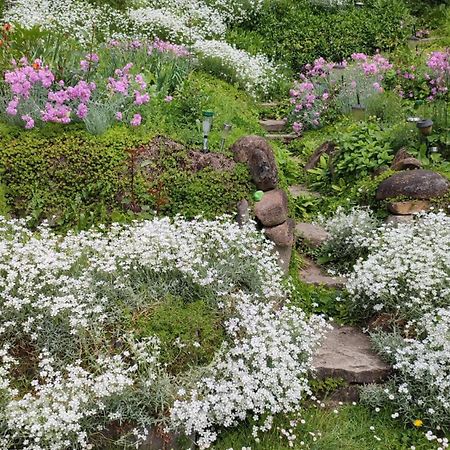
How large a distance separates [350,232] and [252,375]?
2754mm

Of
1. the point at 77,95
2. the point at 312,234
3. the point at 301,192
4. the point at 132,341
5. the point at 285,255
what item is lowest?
the point at 301,192

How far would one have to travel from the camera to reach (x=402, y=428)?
14.4ft

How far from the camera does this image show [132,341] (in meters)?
4.14

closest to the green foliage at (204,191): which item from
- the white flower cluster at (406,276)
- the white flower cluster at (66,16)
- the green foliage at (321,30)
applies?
the white flower cluster at (406,276)

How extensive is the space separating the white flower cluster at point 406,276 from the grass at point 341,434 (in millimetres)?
917

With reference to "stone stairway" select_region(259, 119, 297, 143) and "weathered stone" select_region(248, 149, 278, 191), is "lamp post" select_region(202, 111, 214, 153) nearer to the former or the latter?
"weathered stone" select_region(248, 149, 278, 191)

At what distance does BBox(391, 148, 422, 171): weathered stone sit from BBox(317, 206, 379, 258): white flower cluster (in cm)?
77

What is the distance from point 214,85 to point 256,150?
4541mm

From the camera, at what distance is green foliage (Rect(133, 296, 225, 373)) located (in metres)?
4.16

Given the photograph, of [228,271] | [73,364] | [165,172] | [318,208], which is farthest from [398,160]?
[73,364]

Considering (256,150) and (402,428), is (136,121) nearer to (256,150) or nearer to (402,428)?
(256,150)

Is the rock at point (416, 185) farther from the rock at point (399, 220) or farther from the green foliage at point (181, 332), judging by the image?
the green foliage at point (181, 332)

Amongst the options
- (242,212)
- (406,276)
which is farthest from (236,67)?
(406,276)

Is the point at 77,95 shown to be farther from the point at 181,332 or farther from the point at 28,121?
the point at 181,332
